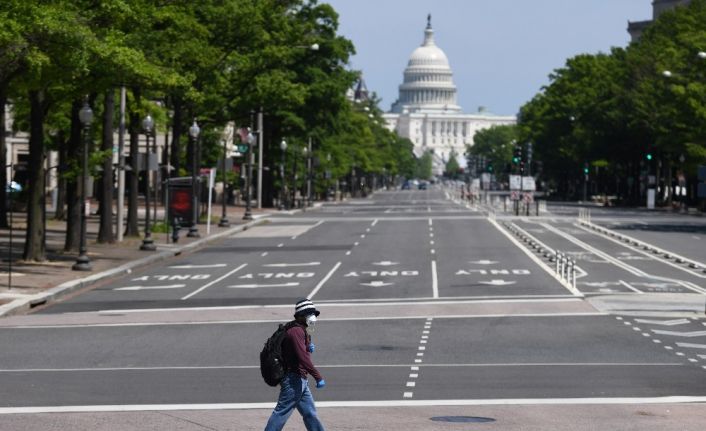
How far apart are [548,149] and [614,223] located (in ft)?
308

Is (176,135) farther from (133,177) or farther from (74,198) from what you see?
(74,198)

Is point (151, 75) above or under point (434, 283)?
above

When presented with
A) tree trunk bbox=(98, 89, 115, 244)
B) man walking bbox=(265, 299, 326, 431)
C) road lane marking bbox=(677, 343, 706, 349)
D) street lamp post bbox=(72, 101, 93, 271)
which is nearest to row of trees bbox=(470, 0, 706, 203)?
tree trunk bbox=(98, 89, 115, 244)

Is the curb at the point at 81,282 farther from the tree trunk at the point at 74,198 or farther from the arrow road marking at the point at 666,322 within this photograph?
the arrow road marking at the point at 666,322

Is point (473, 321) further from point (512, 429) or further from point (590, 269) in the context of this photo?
point (590, 269)

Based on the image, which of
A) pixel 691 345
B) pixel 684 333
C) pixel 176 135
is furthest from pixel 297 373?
pixel 176 135

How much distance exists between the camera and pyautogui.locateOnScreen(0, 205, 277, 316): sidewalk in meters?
37.6

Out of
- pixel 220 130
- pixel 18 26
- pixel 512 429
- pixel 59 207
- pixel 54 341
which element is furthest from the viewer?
pixel 220 130

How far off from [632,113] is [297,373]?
126 meters

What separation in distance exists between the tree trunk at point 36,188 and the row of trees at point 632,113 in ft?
150

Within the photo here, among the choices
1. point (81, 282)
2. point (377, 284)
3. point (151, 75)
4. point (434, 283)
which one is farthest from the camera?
point (151, 75)

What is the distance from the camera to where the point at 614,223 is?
90.6m

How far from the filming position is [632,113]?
13912cm

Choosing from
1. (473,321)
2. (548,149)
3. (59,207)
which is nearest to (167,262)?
(473,321)
